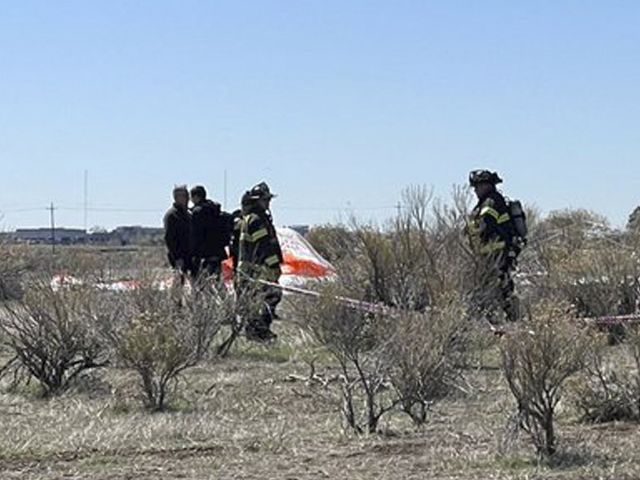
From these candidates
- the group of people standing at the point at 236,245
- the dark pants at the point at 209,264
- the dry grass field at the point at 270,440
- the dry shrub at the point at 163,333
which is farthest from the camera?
the dark pants at the point at 209,264

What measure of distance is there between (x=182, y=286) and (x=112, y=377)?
4.55ft

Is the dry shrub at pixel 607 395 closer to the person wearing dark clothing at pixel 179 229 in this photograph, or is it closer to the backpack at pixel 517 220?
the backpack at pixel 517 220

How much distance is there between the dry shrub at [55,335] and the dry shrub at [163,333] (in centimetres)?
30

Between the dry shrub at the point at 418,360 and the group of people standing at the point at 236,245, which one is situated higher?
the group of people standing at the point at 236,245

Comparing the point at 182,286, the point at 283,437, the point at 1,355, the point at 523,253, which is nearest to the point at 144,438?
the point at 283,437

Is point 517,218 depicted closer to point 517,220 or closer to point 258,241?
point 517,220

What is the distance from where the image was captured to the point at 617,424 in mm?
9750

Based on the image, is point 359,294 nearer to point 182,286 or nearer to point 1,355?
point 182,286

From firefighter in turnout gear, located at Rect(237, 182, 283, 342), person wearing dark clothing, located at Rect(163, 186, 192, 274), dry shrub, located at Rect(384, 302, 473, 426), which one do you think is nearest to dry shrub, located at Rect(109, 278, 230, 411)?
firefighter in turnout gear, located at Rect(237, 182, 283, 342)

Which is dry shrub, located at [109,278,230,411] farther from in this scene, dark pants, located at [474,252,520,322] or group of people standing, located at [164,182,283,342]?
dark pants, located at [474,252,520,322]

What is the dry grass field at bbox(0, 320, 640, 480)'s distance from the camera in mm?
8367

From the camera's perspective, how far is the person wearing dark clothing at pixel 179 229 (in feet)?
58.0

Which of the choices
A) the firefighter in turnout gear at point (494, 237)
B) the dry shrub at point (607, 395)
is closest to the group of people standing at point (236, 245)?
the firefighter in turnout gear at point (494, 237)

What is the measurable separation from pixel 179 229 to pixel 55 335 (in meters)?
5.50
